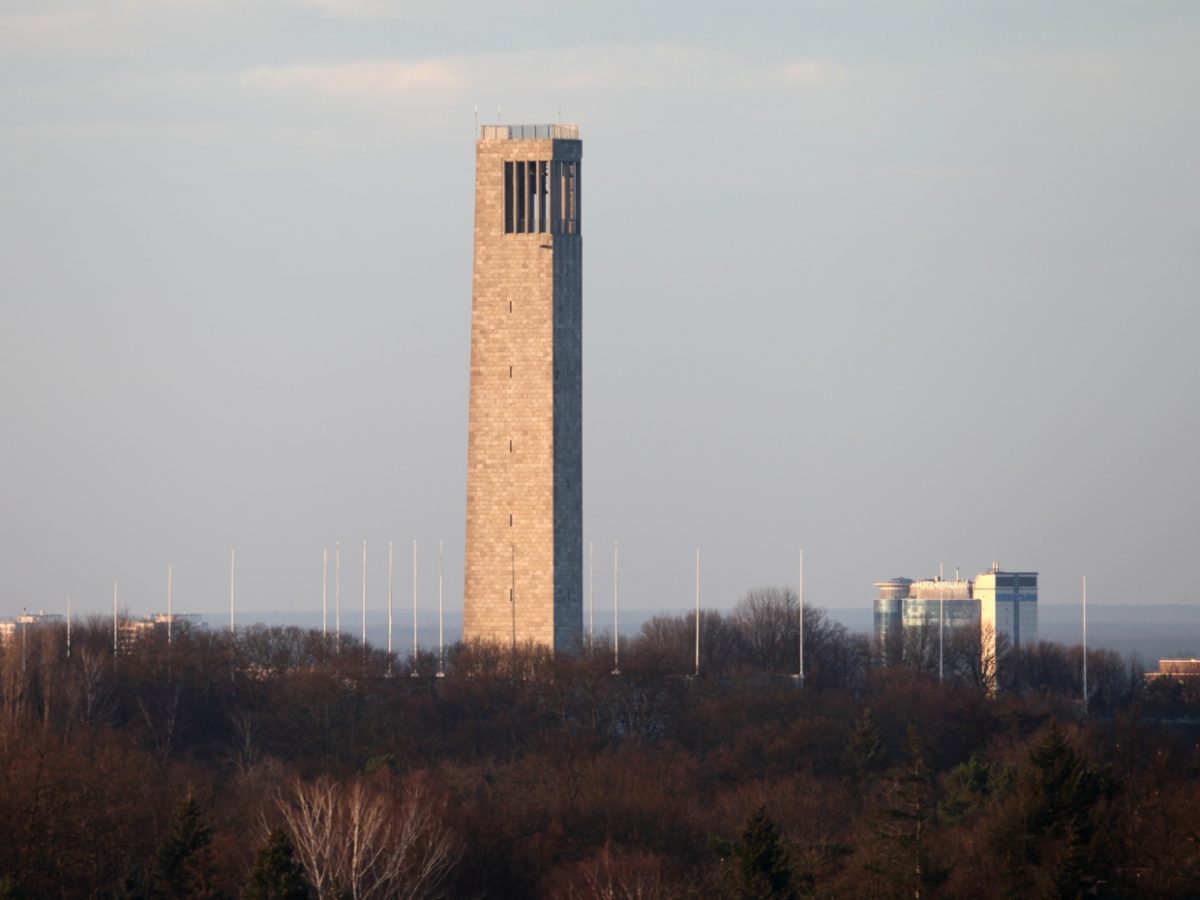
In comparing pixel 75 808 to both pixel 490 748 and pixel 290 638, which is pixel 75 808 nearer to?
pixel 490 748

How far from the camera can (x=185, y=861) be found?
53125mm

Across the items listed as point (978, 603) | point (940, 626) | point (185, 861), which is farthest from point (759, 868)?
point (978, 603)

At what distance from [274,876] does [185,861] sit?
3.28 metres

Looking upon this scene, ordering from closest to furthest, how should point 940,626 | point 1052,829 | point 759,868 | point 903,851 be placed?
point 903,851 < point 759,868 < point 1052,829 < point 940,626

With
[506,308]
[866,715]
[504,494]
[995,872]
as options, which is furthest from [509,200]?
[995,872]

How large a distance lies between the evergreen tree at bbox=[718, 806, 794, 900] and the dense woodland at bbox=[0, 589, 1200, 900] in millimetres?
73

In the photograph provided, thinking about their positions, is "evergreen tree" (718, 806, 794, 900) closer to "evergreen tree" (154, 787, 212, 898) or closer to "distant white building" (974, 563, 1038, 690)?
Result: "evergreen tree" (154, 787, 212, 898)

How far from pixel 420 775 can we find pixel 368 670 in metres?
19.0

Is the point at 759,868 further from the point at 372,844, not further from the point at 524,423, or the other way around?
the point at 524,423

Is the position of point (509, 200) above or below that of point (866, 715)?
above

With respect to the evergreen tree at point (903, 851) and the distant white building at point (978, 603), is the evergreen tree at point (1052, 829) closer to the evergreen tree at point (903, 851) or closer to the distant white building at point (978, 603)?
the evergreen tree at point (903, 851)

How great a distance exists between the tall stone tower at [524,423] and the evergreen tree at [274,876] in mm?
39798

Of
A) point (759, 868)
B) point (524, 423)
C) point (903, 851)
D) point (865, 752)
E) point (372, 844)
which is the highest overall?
point (524, 423)

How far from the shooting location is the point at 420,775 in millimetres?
70938
